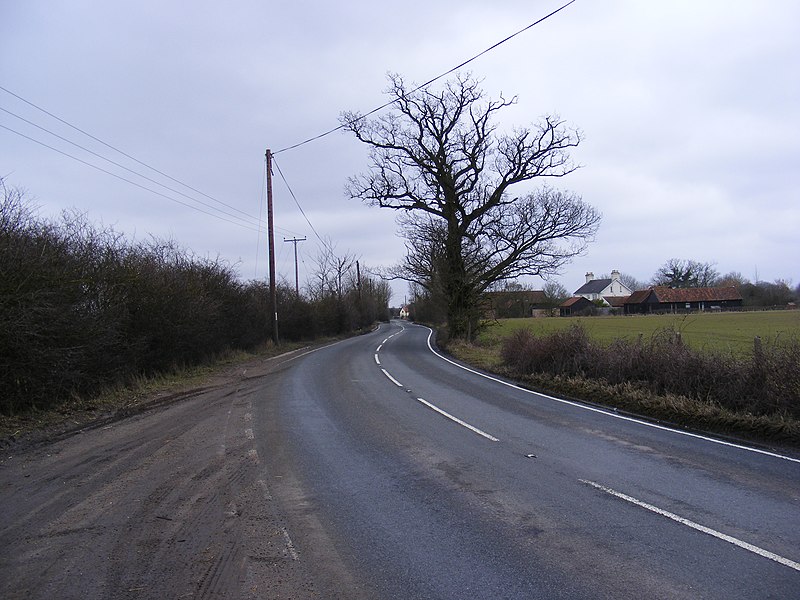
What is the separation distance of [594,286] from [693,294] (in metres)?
53.3

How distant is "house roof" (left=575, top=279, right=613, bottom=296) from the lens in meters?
156

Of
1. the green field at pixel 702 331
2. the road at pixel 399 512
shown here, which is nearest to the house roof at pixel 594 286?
the green field at pixel 702 331

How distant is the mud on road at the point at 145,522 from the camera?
4.40 meters

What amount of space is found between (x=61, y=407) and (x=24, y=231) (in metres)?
3.55

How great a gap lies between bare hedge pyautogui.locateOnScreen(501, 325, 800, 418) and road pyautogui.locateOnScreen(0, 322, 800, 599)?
5.06ft

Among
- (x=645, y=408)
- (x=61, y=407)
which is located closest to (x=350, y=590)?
(x=645, y=408)

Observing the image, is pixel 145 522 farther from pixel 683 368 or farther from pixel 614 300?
pixel 614 300

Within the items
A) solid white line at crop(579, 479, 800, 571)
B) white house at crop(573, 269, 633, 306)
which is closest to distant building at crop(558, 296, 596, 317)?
white house at crop(573, 269, 633, 306)

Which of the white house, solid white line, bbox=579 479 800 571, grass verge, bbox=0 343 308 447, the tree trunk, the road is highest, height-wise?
the white house

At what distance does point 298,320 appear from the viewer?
135 ft

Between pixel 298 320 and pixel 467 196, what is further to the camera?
pixel 298 320

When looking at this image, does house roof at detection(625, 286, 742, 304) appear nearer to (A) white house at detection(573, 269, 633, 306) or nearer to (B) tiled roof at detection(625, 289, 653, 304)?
(B) tiled roof at detection(625, 289, 653, 304)

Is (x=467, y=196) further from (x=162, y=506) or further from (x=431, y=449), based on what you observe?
(x=162, y=506)

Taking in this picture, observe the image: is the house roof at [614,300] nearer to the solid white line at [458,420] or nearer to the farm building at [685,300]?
the farm building at [685,300]
